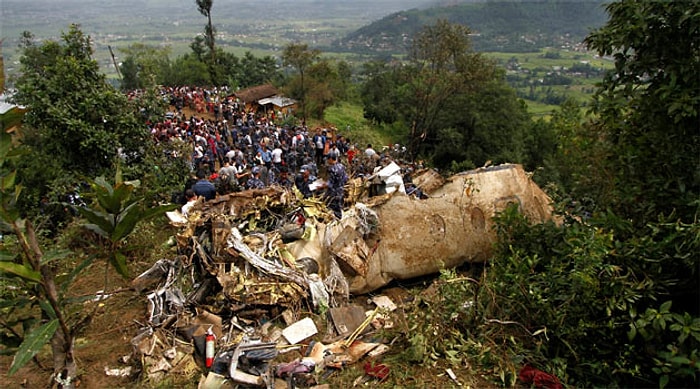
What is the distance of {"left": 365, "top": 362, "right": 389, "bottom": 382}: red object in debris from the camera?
4.30 m

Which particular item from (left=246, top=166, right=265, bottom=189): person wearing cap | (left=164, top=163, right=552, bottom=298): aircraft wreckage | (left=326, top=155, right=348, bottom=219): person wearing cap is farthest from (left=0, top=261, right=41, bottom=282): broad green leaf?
(left=246, top=166, right=265, bottom=189): person wearing cap

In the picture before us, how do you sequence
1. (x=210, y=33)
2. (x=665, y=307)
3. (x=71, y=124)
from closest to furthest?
(x=665, y=307)
(x=71, y=124)
(x=210, y=33)

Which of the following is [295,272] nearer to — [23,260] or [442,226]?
[442,226]

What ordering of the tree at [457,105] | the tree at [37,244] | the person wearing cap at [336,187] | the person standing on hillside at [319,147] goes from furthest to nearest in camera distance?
1. the tree at [457,105]
2. the person standing on hillside at [319,147]
3. the person wearing cap at [336,187]
4. the tree at [37,244]

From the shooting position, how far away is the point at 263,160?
39.9ft

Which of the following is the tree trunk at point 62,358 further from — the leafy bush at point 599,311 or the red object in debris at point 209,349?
the leafy bush at point 599,311

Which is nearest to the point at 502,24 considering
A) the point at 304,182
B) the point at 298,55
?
the point at 298,55

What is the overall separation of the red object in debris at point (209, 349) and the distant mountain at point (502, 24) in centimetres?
13228

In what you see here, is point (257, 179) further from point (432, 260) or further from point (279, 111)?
point (279, 111)

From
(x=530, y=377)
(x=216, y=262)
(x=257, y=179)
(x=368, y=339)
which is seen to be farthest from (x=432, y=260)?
(x=257, y=179)

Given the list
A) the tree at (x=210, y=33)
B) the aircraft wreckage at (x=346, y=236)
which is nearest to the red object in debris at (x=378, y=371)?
the aircraft wreckage at (x=346, y=236)

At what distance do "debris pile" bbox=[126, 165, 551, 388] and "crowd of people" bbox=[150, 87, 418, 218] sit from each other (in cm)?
136

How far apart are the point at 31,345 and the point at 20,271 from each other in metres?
0.42

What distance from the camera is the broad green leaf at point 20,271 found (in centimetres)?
201
